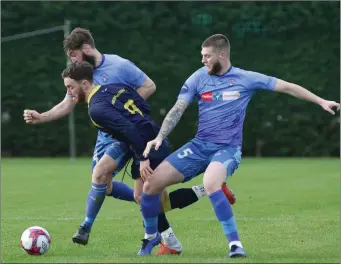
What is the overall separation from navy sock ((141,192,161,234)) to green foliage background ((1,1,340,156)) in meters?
18.0

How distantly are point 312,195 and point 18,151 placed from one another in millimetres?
14111

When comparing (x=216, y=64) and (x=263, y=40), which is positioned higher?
(x=216, y=64)

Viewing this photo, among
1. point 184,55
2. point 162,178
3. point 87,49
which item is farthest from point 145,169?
point 184,55

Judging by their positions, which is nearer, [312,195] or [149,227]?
[149,227]

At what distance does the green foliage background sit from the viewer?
1019 inches

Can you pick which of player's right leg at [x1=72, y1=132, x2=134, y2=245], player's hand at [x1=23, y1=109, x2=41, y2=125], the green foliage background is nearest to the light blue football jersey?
player's right leg at [x1=72, y1=132, x2=134, y2=245]

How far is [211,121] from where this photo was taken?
7.76 meters

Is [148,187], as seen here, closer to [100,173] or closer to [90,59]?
[100,173]

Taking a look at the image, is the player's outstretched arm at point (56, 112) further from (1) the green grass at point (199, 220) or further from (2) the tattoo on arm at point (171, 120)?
(2) the tattoo on arm at point (171, 120)

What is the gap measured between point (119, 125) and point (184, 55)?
1871cm

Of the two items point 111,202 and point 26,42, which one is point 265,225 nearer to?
point 111,202

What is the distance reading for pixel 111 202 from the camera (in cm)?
1381

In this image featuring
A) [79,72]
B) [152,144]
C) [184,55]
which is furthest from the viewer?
[184,55]

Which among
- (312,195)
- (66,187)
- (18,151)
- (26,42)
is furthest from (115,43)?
(312,195)
